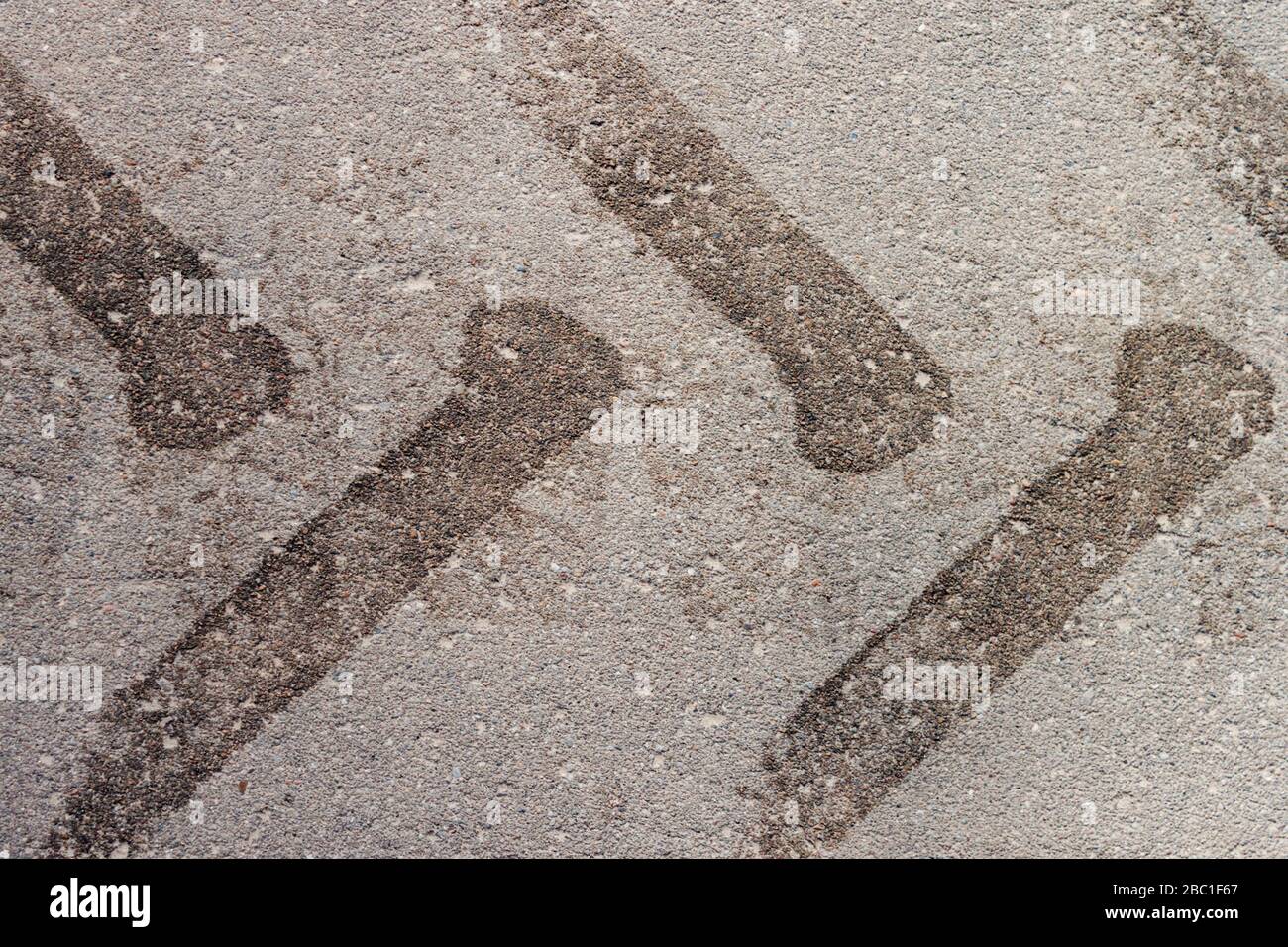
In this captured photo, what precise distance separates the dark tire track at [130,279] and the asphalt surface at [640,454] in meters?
0.02

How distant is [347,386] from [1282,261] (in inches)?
140

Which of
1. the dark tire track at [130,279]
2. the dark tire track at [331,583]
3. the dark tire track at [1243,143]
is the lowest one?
the dark tire track at [331,583]

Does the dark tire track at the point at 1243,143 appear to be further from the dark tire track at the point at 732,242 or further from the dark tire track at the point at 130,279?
the dark tire track at the point at 130,279

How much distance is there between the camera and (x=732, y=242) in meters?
3.52

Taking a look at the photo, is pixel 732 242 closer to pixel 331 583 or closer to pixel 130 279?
pixel 331 583

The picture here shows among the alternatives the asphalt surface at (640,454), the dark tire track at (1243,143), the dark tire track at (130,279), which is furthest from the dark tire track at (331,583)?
the dark tire track at (1243,143)

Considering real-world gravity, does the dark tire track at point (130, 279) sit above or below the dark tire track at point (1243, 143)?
below

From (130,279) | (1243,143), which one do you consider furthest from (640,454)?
(1243,143)

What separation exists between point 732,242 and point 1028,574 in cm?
167

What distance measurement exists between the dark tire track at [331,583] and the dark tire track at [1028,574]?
1.45m

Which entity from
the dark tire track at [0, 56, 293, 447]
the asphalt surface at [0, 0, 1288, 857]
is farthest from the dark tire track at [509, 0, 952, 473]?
the dark tire track at [0, 56, 293, 447]

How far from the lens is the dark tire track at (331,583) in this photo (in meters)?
3.46
